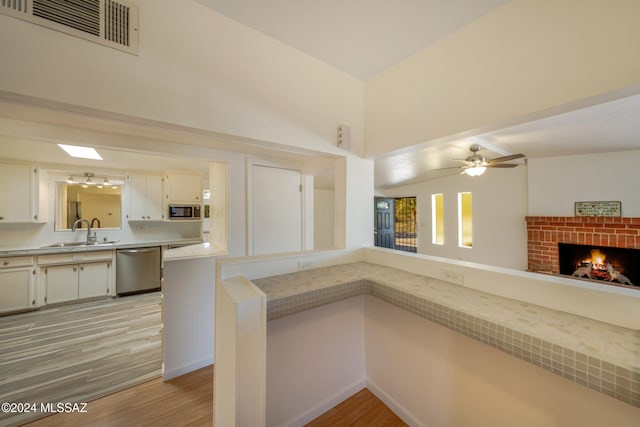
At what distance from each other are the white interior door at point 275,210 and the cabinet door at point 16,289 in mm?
3322

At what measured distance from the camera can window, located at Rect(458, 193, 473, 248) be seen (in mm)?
5273

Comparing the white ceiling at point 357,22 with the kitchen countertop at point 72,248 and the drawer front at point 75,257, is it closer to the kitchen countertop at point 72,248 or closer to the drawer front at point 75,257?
the kitchen countertop at point 72,248

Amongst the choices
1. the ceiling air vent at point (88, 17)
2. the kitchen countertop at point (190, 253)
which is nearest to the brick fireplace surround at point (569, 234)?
the kitchen countertop at point (190, 253)

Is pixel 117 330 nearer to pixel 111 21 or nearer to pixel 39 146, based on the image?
pixel 39 146

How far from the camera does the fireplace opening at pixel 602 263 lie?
9.87 ft

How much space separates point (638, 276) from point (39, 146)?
25.4 feet

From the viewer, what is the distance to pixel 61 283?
3271 mm

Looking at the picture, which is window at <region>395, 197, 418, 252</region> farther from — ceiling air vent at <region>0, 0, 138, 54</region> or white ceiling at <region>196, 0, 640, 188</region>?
ceiling air vent at <region>0, 0, 138, 54</region>

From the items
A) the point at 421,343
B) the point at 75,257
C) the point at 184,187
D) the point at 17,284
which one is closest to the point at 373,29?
the point at 421,343

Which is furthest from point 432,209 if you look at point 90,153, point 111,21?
point 90,153

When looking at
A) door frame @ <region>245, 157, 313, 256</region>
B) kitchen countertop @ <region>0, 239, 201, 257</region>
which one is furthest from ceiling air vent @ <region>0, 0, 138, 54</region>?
kitchen countertop @ <region>0, 239, 201, 257</region>

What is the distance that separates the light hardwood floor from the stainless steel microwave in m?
2.83

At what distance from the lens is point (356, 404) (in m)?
1.67


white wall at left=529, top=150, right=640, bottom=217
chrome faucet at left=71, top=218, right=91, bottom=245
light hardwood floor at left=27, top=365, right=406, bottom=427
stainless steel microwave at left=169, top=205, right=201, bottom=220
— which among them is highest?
white wall at left=529, top=150, right=640, bottom=217
